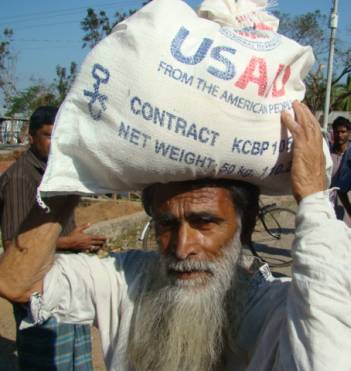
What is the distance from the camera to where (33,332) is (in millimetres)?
3203

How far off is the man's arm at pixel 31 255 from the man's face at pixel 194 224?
0.40 meters

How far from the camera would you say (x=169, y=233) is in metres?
1.87

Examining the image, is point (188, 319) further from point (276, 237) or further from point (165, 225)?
point (276, 237)

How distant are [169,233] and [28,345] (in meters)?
1.85

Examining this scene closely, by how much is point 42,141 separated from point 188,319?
2221mm

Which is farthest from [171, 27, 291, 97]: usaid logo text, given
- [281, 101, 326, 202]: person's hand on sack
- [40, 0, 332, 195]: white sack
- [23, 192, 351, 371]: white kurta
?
[23, 192, 351, 371]: white kurta

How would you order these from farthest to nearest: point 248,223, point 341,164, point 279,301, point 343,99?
1. point 343,99
2. point 341,164
3. point 248,223
4. point 279,301

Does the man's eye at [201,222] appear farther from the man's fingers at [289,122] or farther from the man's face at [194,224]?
the man's fingers at [289,122]

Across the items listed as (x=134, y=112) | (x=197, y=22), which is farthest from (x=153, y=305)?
(x=197, y=22)

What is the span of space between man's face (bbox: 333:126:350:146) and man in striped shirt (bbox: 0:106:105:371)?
4.39 m

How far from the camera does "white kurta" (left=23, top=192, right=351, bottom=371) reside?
136 centimetres

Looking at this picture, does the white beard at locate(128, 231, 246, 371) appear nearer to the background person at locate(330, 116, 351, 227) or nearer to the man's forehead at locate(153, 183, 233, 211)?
the man's forehead at locate(153, 183, 233, 211)

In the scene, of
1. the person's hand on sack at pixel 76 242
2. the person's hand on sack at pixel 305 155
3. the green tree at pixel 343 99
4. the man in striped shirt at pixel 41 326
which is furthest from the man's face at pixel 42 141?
the green tree at pixel 343 99

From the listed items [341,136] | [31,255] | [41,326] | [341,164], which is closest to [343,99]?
[341,136]
